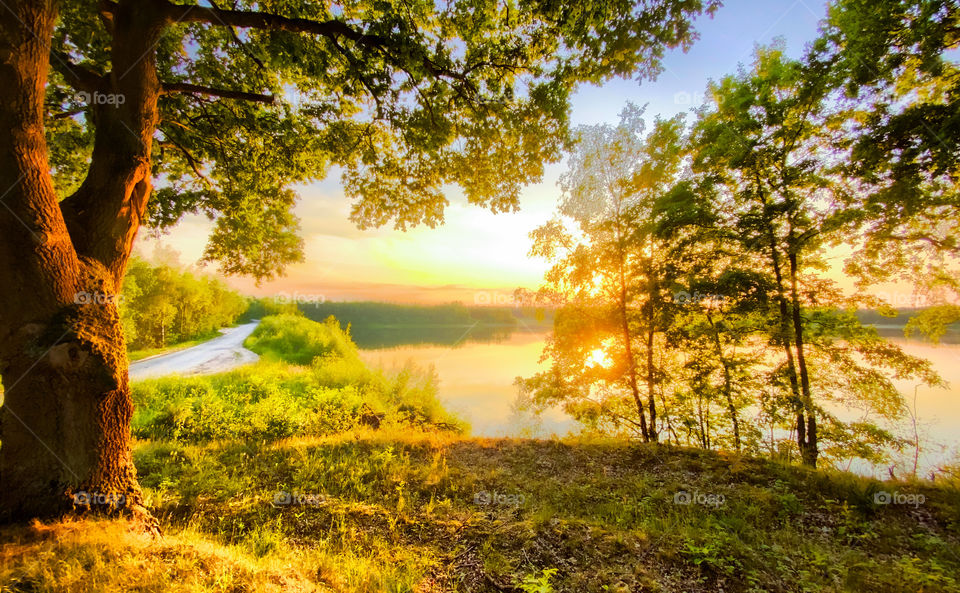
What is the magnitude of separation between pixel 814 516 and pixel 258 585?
719 cm

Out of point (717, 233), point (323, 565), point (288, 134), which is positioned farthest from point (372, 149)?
point (717, 233)

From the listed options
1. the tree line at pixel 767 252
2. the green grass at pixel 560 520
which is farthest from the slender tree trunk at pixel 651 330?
the green grass at pixel 560 520

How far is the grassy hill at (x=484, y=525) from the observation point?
279 centimetres

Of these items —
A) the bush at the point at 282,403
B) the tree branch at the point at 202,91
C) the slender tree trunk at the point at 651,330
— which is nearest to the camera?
the tree branch at the point at 202,91

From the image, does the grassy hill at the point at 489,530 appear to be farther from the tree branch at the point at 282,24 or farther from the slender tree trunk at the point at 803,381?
the tree branch at the point at 282,24

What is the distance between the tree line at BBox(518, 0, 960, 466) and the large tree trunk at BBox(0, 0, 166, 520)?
10.6 metres

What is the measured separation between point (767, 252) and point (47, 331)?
13328 mm

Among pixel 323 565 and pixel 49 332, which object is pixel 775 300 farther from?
pixel 49 332

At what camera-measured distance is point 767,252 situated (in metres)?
8.59

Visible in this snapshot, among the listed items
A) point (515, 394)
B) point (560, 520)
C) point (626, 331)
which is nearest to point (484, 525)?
point (560, 520)

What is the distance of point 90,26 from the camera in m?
5.42

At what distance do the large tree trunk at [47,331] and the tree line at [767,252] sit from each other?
1058cm

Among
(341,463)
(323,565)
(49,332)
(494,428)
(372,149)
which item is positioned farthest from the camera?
(494,428)

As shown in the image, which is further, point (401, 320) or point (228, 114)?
point (401, 320)
